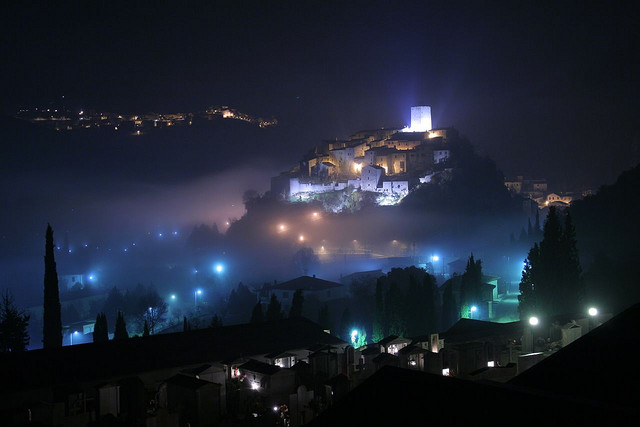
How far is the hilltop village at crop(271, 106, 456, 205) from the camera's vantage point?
256ft

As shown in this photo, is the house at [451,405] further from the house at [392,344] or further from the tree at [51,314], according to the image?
the tree at [51,314]

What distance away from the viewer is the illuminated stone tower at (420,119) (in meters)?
87.9

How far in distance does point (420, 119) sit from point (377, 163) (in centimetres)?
1207

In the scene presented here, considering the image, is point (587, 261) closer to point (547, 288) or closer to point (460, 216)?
point (547, 288)

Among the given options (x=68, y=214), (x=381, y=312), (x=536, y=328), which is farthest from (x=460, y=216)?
(x=68, y=214)

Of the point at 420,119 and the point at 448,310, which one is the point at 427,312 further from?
the point at 420,119

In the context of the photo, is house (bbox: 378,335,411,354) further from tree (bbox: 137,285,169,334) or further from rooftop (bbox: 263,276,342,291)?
tree (bbox: 137,285,169,334)

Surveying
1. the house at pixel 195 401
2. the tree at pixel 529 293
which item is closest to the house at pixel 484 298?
the tree at pixel 529 293

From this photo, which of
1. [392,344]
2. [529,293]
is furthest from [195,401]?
[529,293]

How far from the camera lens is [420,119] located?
88000 mm

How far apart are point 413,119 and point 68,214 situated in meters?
79.3

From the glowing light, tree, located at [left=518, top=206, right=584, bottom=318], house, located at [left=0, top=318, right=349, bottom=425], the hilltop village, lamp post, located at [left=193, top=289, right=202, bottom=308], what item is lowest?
lamp post, located at [left=193, top=289, right=202, bottom=308]

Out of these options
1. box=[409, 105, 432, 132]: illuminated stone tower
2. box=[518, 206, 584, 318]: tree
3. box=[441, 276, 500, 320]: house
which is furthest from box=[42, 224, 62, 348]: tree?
box=[409, 105, 432, 132]: illuminated stone tower

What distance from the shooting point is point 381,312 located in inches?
1235
